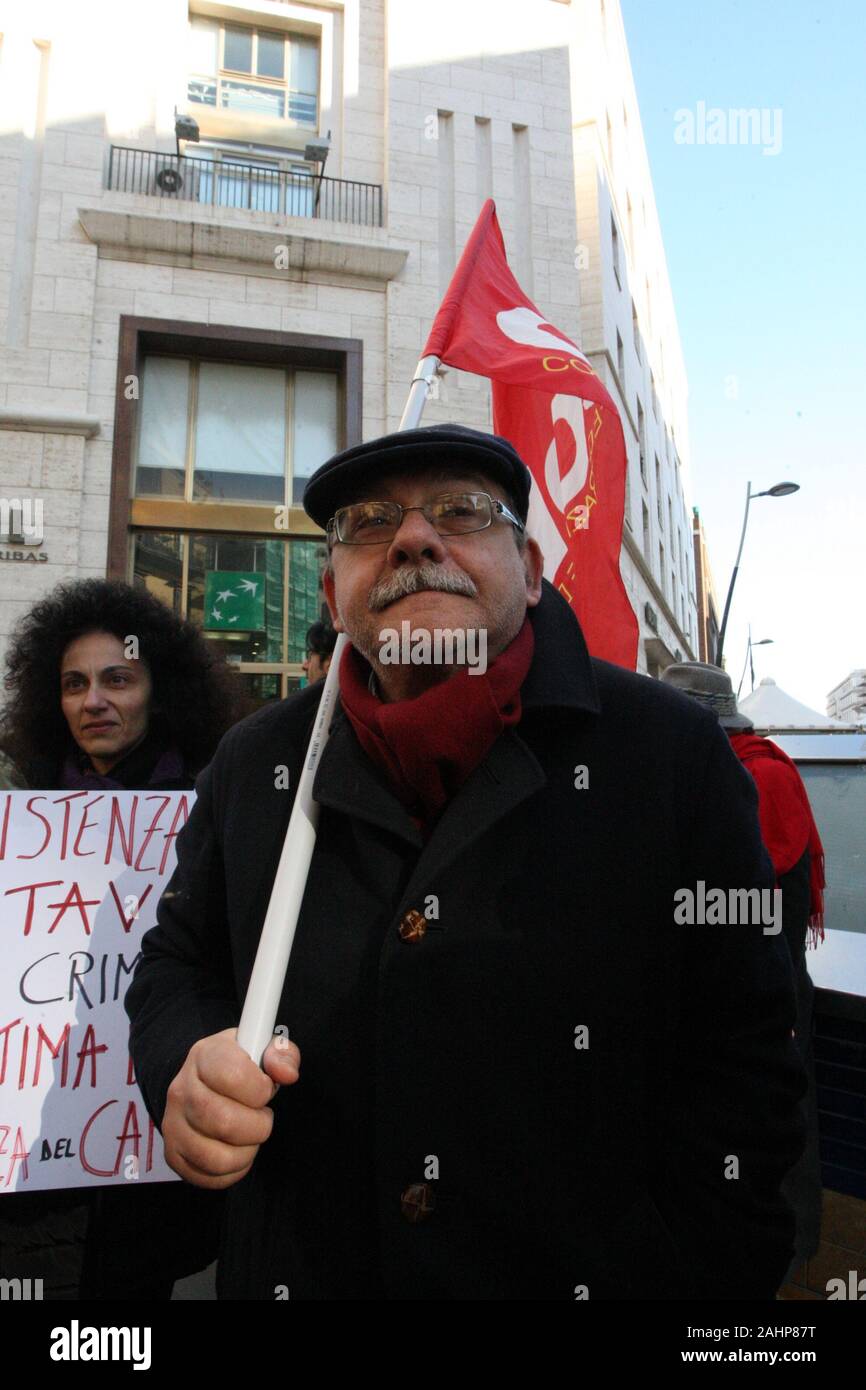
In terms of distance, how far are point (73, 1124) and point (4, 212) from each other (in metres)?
12.4

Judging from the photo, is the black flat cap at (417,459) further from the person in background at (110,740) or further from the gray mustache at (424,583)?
the person in background at (110,740)

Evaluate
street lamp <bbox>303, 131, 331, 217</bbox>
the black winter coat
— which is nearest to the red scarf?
the black winter coat

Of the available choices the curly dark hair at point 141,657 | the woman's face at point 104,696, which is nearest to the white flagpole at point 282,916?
the woman's face at point 104,696

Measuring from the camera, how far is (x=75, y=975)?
6.48 ft

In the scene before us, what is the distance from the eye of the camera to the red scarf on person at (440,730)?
136 centimetres

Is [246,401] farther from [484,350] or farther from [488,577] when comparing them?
[488,577]

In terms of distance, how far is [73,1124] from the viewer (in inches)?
73.4

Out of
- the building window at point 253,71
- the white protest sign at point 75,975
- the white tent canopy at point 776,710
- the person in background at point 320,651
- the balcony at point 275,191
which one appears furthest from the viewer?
the white tent canopy at point 776,710

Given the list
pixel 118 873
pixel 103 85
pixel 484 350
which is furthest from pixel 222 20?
pixel 118 873

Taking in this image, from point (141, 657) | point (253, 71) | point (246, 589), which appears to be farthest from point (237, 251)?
point (141, 657)

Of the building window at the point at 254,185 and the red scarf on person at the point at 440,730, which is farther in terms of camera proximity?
the building window at the point at 254,185

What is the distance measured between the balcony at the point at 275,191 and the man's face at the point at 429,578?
12097 mm

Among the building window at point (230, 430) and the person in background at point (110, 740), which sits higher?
the building window at point (230, 430)

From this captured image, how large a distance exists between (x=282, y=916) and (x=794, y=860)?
2.49 metres
